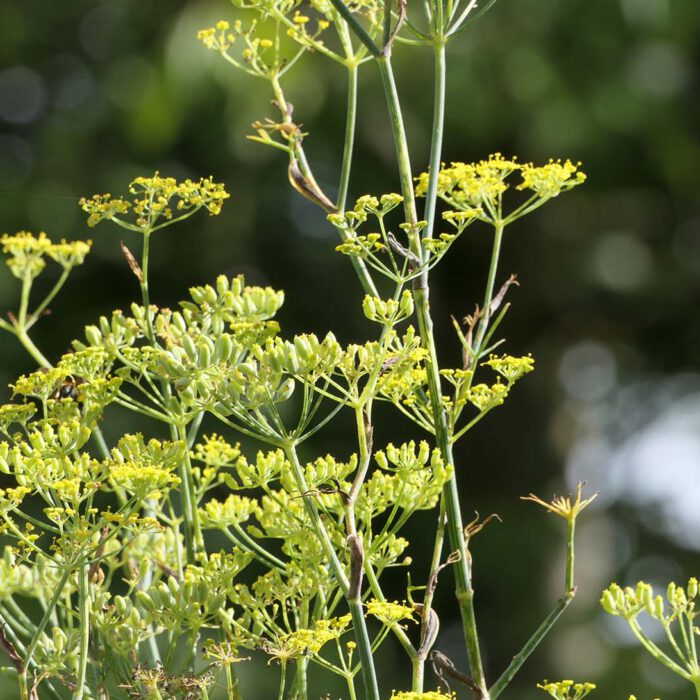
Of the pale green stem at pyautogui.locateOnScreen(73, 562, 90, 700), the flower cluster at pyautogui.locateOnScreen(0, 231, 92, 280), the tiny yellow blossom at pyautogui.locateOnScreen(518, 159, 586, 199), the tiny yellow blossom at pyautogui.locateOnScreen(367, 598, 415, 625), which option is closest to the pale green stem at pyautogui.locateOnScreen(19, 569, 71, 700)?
the pale green stem at pyautogui.locateOnScreen(73, 562, 90, 700)

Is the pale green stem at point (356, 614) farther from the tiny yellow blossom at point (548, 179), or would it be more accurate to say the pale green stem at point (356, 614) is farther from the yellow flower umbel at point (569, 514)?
the tiny yellow blossom at point (548, 179)

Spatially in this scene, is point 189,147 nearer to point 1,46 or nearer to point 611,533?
point 1,46

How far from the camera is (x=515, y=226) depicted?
4.30 metres

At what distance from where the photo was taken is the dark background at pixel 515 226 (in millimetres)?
4008

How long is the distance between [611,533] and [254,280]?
5.06 feet

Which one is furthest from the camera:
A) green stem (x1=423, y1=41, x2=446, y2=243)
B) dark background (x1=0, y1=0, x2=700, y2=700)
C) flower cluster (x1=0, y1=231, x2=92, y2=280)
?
dark background (x1=0, y1=0, x2=700, y2=700)

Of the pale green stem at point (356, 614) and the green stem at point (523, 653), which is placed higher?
the pale green stem at point (356, 614)

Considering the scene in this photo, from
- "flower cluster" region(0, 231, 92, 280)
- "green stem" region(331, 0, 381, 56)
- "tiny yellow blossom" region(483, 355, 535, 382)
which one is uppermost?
"green stem" region(331, 0, 381, 56)

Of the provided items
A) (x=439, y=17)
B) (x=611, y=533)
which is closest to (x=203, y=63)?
(x=611, y=533)

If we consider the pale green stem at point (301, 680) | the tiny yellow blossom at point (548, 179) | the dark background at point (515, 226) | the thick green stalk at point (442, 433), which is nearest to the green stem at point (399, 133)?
the thick green stalk at point (442, 433)

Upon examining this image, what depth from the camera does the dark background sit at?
4008mm

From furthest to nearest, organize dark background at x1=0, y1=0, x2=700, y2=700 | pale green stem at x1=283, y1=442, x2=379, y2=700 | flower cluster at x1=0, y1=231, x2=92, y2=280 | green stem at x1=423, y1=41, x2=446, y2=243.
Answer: dark background at x1=0, y1=0, x2=700, y2=700 < flower cluster at x1=0, y1=231, x2=92, y2=280 < green stem at x1=423, y1=41, x2=446, y2=243 < pale green stem at x1=283, y1=442, x2=379, y2=700

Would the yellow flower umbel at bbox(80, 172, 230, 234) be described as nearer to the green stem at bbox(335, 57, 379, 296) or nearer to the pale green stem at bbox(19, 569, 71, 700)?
the green stem at bbox(335, 57, 379, 296)

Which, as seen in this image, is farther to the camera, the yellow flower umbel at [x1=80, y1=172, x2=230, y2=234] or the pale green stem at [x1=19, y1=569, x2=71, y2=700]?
the yellow flower umbel at [x1=80, y1=172, x2=230, y2=234]
